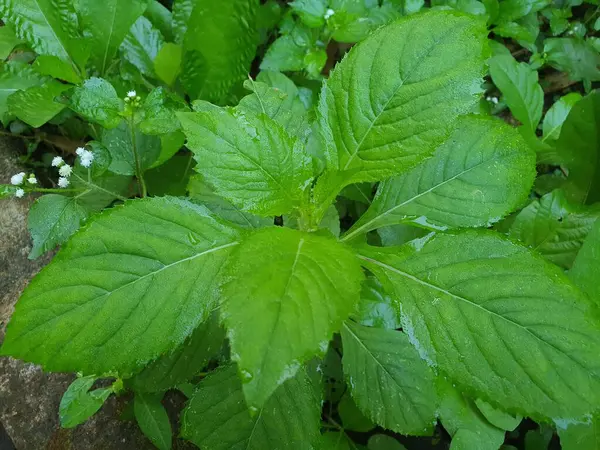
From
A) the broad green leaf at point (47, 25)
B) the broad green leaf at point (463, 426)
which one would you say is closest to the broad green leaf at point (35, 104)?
the broad green leaf at point (47, 25)

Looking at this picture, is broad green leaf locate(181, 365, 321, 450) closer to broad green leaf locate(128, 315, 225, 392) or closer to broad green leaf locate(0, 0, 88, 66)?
broad green leaf locate(128, 315, 225, 392)

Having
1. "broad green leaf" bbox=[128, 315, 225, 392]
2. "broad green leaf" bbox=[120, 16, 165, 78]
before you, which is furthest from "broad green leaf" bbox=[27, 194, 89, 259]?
"broad green leaf" bbox=[120, 16, 165, 78]

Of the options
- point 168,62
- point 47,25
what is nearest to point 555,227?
point 168,62

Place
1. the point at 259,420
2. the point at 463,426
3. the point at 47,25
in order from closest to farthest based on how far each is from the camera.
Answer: the point at 259,420 → the point at 463,426 → the point at 47,25

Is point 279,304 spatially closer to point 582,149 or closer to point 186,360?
point 186,360

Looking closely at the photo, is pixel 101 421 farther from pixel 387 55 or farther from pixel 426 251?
pixel 387 55

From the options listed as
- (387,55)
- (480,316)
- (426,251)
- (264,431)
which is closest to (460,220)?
(426,251)
